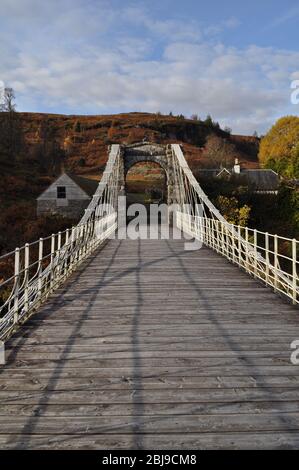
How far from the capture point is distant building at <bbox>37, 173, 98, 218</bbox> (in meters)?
31.6

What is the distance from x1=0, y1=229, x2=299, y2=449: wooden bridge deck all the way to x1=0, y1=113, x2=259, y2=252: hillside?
21.2 m

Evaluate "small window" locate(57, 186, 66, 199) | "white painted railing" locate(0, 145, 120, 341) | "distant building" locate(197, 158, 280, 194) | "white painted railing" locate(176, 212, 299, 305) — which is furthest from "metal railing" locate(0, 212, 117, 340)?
"distant building" locate(197, 158, 280, 194)

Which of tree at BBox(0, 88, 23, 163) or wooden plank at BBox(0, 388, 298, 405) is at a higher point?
tree at BBox(0, 88, 23, 163)

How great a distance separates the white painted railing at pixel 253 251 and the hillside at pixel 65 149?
1161 centimetres

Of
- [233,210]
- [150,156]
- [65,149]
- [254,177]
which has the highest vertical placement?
[65,149]

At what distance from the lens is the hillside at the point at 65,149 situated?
29573 millimetres

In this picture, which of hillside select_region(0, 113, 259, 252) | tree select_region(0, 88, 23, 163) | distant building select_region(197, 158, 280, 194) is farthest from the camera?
tree select_region(0, 88, 23, 163)

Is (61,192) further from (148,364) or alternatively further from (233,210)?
(148,364)

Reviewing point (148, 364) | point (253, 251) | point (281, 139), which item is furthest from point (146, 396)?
point (281, 139)

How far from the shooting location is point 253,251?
8281 mm

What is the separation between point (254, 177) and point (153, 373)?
41.5 metres

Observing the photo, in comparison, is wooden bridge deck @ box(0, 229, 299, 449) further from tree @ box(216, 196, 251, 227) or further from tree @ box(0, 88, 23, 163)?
tree @ box(0, 88, 23, 163)

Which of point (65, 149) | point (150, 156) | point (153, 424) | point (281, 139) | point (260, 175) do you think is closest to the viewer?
point (153, 424)
